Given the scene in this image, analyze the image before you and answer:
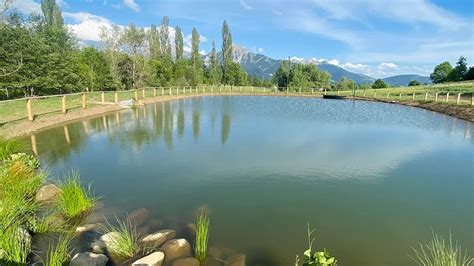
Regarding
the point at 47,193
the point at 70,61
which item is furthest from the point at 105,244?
the point at 70,61

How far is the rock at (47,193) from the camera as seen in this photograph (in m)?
6.23

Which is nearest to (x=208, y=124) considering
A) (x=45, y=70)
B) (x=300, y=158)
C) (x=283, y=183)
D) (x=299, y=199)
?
(x=300, y=158)

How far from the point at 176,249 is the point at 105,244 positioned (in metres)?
1.07

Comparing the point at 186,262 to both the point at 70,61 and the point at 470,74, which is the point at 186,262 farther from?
the point at 470,74

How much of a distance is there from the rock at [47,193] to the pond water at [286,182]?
2.67 feet

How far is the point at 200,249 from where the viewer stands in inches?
181

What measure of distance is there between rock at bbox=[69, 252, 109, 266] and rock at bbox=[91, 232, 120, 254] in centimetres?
23

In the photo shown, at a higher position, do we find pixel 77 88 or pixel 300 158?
pixel 77 88

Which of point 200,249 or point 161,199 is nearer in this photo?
point 200,249

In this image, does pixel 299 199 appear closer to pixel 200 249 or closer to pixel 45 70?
pixel 200 249

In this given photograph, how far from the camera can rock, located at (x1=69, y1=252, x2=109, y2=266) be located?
4.16m

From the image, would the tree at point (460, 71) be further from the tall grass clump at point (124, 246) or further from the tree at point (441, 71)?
the tall grass clump at point (124, 246)

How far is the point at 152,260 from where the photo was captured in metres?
4.30

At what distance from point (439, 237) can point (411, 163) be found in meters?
5.07
